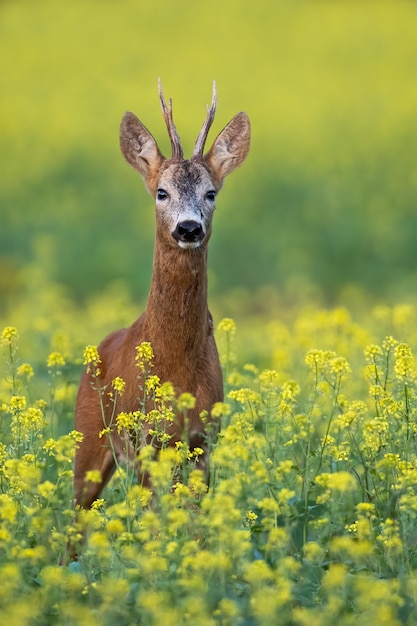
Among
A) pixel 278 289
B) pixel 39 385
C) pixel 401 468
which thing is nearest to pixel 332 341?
pixel 39 385

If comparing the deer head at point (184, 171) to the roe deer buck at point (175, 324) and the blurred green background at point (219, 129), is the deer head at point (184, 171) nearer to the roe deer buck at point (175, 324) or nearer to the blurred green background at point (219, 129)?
the roe deer buck at point (175, 324)

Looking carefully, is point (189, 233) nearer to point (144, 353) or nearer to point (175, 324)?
point (175, 324)

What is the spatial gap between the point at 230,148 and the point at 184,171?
74 centimetres

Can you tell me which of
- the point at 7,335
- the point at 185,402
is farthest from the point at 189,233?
the point at 185,402

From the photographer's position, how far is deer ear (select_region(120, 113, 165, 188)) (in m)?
8.11

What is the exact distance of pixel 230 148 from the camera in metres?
8.27

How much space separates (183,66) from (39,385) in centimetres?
1410

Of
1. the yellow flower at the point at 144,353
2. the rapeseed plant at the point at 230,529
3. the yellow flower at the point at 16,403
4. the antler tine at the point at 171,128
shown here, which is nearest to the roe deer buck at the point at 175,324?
the antler tine at the point at 171,128

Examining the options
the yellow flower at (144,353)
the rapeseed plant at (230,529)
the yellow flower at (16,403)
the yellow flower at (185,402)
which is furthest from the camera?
the yellow flower at (144,353)

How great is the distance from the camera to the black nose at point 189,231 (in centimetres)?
716

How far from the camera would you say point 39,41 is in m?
26.2

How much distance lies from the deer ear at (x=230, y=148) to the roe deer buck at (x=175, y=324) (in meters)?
0.07

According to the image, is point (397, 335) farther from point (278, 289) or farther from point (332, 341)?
point (278, 289)

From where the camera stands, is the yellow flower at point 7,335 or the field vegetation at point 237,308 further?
the yellow flower at point 7,335
